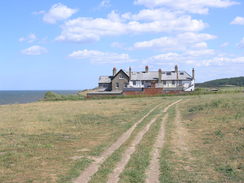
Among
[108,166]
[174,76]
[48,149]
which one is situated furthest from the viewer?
[174,76]

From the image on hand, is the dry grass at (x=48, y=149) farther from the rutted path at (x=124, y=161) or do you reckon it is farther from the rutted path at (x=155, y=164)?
the rutted path at (x=155, y=164)

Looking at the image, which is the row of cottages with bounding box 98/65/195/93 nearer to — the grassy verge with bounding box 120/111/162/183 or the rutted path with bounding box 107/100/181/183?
the rutted path with bounding box 107/100/181/183

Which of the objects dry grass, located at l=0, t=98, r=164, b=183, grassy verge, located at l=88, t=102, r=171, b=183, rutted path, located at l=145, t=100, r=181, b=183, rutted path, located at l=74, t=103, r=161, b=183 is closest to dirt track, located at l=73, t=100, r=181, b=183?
rutted path, located at l=74, t=103, r=161, b=183

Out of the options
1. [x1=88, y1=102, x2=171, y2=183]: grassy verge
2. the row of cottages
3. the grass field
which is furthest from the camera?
the row of cottages

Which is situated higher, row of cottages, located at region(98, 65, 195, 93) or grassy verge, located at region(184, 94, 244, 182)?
row of cottages, located at region(98, 65, 195, 93)

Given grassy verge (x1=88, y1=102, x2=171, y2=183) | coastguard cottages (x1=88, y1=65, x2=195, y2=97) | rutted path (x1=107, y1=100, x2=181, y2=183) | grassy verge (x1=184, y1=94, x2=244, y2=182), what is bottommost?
grassy verge (x1=184, y1=94, x2=244, y2=182)

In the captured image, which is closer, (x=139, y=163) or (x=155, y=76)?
(x=139, y=163)

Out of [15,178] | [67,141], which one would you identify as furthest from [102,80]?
[15,178]

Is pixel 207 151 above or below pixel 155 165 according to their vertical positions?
below

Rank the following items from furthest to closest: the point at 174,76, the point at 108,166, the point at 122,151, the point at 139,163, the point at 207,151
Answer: the point at 174,76
the point at 207,151
the point at 122,151
the point at 139,163
the point at 108,166

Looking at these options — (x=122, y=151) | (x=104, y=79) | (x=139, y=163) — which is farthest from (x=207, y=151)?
(x=104, y=79)

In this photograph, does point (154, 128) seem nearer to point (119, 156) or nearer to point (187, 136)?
point (187, 136)

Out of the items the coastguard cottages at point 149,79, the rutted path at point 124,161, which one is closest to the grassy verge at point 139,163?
the rutted path at point 124,161

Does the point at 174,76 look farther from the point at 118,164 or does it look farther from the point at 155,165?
the point at 118,164
